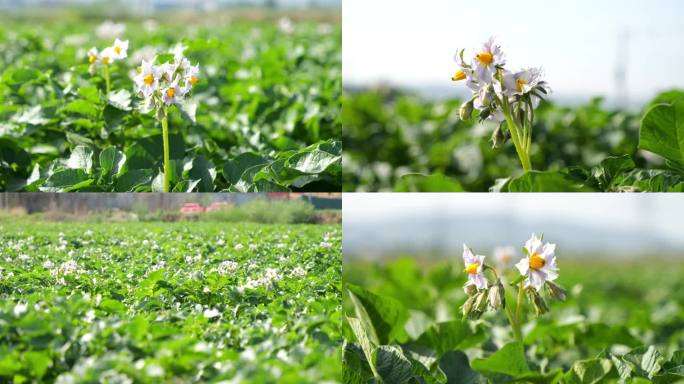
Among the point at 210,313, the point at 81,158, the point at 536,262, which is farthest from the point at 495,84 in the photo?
the point at 81,158

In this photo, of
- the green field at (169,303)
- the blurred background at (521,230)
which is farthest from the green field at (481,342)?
the blurred background at (521,230)

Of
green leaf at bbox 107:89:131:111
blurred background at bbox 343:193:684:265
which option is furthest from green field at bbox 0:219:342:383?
blurred background at bbox 343:193:684:265

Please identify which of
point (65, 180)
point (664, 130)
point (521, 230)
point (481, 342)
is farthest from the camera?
point (521, 230)

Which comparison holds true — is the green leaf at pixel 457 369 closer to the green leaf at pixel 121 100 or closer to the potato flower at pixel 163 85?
the potato flower at pixel 163 85

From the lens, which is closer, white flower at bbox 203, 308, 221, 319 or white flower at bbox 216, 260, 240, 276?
white flower at bbox 203, 308, 221, 319

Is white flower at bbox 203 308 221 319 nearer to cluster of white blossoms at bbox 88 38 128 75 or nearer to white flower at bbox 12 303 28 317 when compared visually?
white flower at bbox 12 303 28 317

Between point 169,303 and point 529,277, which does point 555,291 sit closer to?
point 529,277
